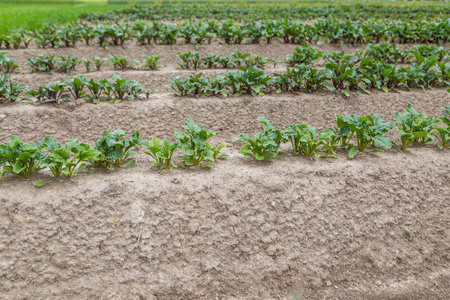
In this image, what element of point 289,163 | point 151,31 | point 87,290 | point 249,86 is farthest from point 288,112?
point 151,31

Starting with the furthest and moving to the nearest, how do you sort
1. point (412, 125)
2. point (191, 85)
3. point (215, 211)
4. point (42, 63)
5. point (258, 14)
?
point (258, 14), point (42, 63), point (191, 85), point (412, 125), point (215, 211)

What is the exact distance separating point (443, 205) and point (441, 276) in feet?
2.43

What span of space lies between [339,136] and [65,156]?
286 cm

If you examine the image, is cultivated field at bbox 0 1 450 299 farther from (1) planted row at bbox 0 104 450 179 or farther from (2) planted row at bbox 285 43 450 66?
(2) planted row at bbox 285 43 450 66

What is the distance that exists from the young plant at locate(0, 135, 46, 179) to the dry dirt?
13cm

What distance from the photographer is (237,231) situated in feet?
9.48

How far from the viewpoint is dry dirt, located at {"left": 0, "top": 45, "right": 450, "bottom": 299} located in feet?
8.50

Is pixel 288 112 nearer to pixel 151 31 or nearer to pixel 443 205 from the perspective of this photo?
pixel 443 205

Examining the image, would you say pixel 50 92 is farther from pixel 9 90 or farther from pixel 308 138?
pixel 308 138

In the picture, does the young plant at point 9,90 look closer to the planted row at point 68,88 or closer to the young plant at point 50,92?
the planted row at point 68,88

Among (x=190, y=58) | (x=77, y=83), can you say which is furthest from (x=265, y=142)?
(x=190, y=58)

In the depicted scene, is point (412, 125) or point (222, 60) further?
point (222, 60)

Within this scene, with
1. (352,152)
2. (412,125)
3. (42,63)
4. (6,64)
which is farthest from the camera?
(42,63)

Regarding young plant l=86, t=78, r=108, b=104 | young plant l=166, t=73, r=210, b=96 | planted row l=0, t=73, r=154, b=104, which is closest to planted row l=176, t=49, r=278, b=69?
young plant l=166, t=73, r=210, b=96
